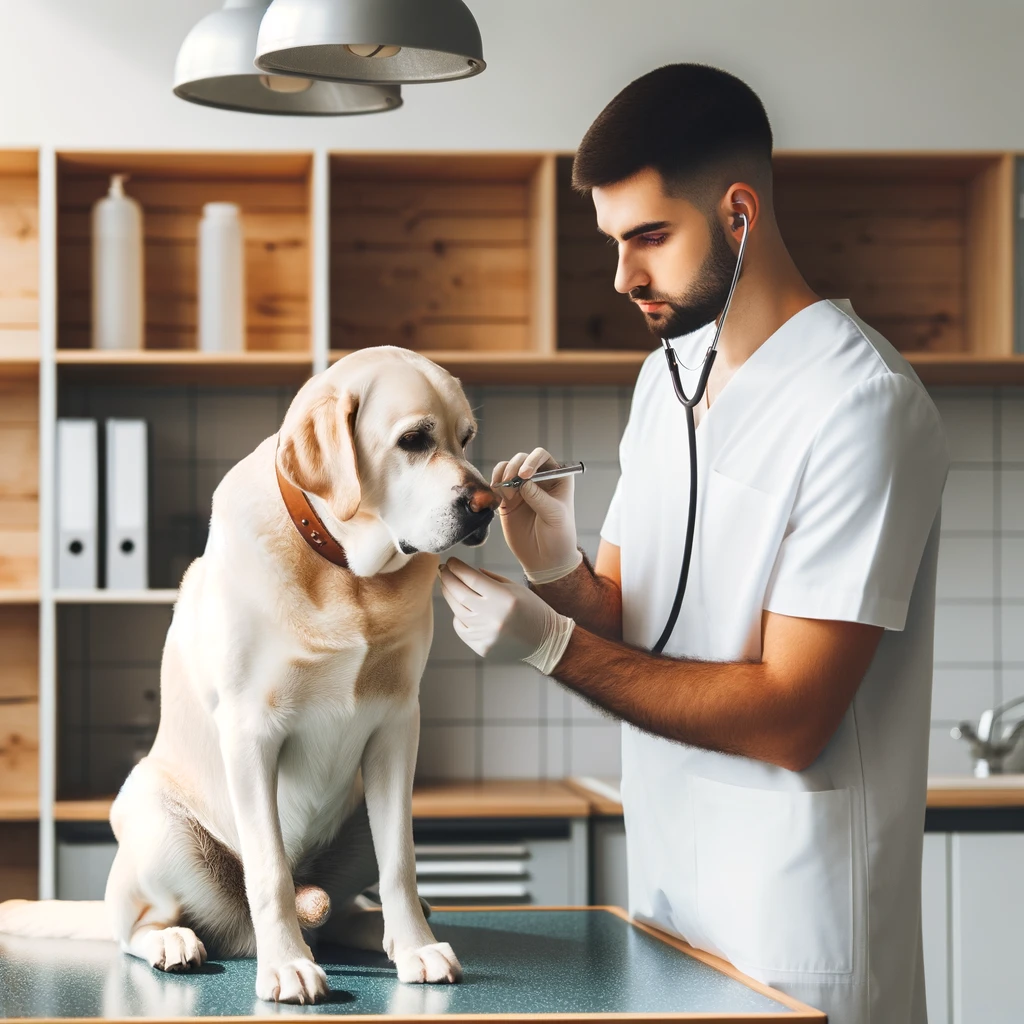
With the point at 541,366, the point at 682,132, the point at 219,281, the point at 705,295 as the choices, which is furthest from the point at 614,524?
the point at 219,281

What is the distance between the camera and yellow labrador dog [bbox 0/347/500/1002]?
3.50 feet

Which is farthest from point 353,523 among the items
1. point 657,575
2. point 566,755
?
point 566,755

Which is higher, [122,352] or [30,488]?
[122,352]

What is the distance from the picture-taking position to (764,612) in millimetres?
1269

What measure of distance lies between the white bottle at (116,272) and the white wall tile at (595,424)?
1049mm

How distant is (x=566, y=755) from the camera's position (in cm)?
300

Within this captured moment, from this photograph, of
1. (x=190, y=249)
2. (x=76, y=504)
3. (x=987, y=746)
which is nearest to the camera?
(x=76, y=504)

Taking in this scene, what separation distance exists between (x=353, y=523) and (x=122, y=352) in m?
1.76

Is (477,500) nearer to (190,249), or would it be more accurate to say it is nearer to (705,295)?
(705,295)

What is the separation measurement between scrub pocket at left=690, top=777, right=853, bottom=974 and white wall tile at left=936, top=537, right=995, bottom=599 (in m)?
1.99

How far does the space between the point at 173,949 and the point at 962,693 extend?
7.85ft

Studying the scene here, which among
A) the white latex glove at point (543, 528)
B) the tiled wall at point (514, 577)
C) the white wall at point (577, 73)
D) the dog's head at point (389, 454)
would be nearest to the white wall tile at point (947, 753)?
the tiled wall at point (514, 577)

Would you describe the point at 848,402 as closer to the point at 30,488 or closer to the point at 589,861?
the point at 589,861

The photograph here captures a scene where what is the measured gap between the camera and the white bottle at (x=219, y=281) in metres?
2.71
